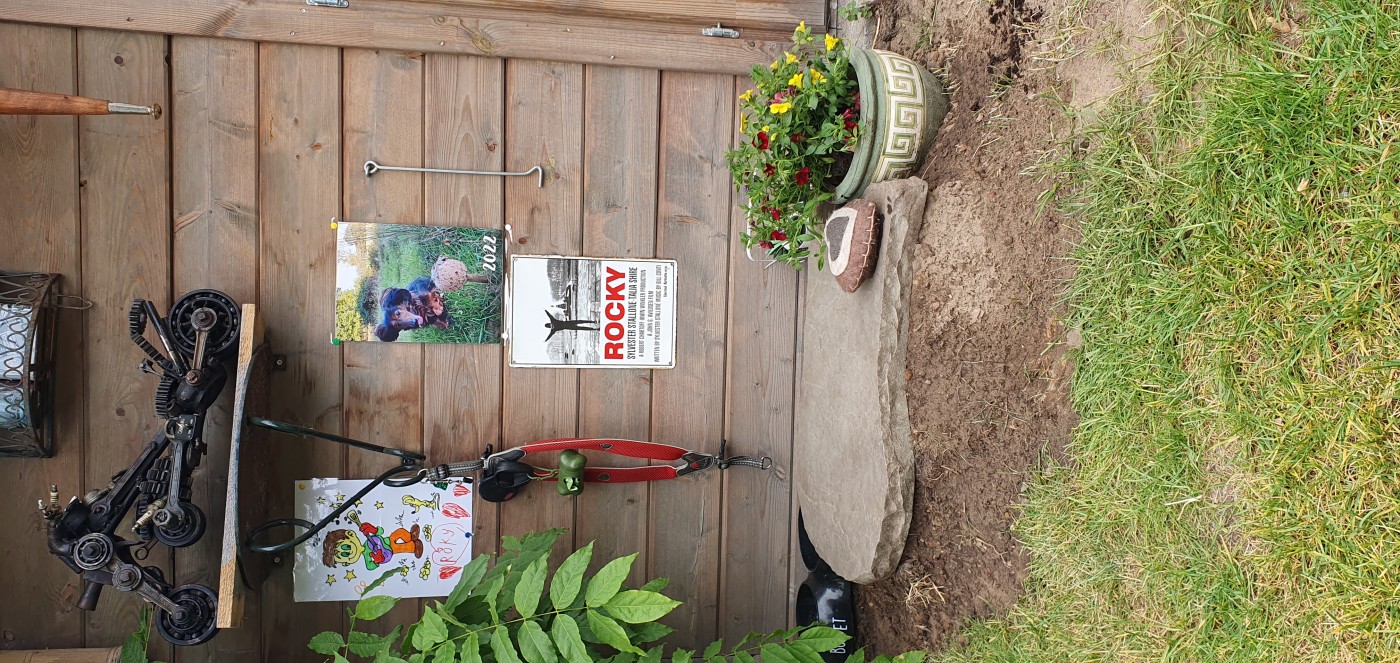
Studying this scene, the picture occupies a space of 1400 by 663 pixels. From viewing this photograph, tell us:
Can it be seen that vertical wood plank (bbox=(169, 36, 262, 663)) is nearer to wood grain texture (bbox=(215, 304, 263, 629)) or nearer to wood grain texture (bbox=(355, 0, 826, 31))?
wood grain texture (bbox=(215, 304, 263, 629))

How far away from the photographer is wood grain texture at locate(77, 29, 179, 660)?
1823 mm

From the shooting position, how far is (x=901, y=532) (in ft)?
5.64

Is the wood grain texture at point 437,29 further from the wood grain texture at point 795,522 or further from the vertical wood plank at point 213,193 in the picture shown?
the wood grain texture at point 795,522

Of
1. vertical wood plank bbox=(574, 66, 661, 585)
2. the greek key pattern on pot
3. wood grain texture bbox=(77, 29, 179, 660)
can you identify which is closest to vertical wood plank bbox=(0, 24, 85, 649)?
wood grain texture bbox=(77, 29, 179, 660)

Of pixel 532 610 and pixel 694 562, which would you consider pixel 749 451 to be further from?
pixel 532 610

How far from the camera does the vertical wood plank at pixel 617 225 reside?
203cm

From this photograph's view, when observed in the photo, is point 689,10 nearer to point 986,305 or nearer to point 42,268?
point 986,305

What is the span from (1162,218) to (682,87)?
128 centimetres

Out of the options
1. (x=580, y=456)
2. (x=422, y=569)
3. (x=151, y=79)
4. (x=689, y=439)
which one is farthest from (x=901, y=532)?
(x=151, y=79)

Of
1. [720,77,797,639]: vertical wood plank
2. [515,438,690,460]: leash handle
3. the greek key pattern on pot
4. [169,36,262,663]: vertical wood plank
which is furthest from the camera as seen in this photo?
[720,77,797,639]: vertical wood plank

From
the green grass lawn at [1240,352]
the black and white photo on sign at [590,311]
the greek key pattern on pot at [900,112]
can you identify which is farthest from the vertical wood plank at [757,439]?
the green grass lawn at [1240,352]

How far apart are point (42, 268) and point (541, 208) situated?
124 cm

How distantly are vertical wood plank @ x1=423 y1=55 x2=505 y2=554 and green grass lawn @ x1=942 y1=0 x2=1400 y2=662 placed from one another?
1.43 metres

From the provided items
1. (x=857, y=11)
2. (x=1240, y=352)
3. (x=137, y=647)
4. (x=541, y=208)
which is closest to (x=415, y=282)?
(x=541, y=208)
